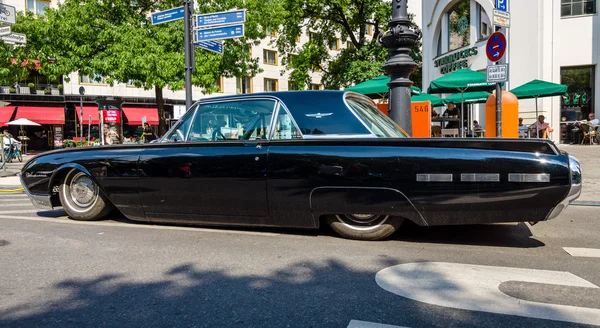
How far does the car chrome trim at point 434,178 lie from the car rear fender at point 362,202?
20 centimetres

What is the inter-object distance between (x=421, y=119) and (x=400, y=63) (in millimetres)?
2491

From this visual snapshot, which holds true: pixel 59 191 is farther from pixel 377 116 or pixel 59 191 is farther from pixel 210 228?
pixel 377 116

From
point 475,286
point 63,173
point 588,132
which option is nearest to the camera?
point 475,286

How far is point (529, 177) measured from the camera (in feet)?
11.6

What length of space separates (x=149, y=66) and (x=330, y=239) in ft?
47.6

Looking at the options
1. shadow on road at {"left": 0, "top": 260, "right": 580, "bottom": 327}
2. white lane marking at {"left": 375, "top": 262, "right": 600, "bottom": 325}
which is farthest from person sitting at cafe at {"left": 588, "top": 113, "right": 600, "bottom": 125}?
shadow on road at {"left": 0, "top": 260, "right": 580, "bottom": 327}

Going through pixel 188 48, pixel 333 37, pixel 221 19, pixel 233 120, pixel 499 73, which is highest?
pixel 333 37

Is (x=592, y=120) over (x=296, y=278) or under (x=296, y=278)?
over

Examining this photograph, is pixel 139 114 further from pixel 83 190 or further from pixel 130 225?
pixel 130 225

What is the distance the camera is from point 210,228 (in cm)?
484

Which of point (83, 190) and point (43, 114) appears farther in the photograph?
point (43, 114)

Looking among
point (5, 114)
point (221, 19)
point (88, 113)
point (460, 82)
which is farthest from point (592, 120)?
point (5, 114)

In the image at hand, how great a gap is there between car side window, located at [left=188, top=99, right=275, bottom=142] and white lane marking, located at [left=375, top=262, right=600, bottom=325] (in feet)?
6.34

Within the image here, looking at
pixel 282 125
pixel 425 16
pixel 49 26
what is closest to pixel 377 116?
pixel 282 125
